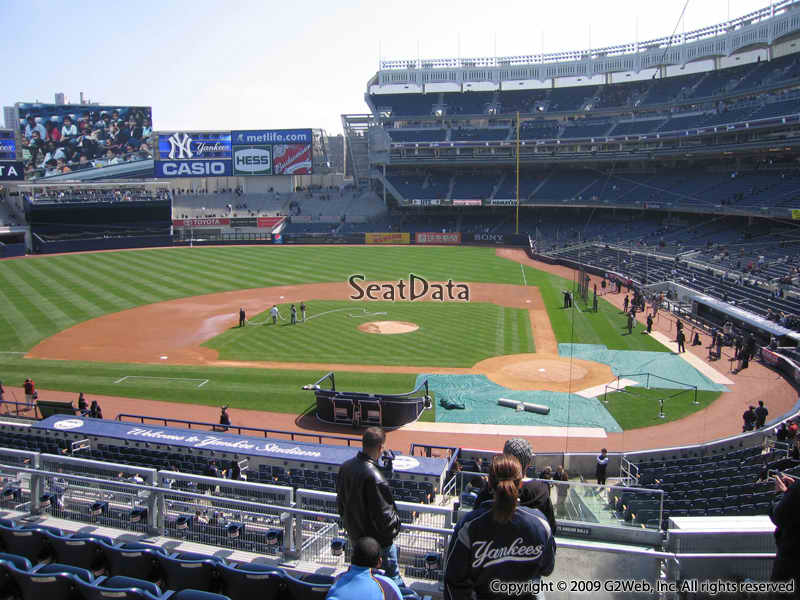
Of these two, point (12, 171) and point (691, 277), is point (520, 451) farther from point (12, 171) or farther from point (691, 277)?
point (12, 171)

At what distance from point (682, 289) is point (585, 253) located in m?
17.7

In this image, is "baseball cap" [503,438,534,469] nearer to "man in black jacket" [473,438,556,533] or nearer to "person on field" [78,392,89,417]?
"man in black jacket" [473,438,556,533]

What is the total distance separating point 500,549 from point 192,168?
84.9 meters

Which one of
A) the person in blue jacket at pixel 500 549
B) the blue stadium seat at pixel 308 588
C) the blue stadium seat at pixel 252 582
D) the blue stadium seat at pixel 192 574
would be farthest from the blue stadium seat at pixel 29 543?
the person in blue jacket at pixel 500 549

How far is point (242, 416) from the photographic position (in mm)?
20797

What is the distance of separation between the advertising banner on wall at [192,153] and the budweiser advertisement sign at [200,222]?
27.2 ft

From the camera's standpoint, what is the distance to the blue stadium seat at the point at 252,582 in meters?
5.85

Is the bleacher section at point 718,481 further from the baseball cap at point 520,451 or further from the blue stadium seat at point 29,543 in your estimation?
the blue stadium seat at point 29,543

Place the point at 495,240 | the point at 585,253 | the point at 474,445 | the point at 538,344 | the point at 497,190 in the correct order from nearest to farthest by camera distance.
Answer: the point at 474,445 < the point at 538,344 < the point at 585,253 < the point at 495,240 < the point at 497,190

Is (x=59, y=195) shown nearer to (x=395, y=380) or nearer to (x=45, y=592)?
(x=395, y=380)

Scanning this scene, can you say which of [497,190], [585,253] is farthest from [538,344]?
[497,190]

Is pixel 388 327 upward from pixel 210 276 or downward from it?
downward

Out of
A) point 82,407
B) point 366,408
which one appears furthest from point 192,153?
point 366,408

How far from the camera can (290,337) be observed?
3009cm
